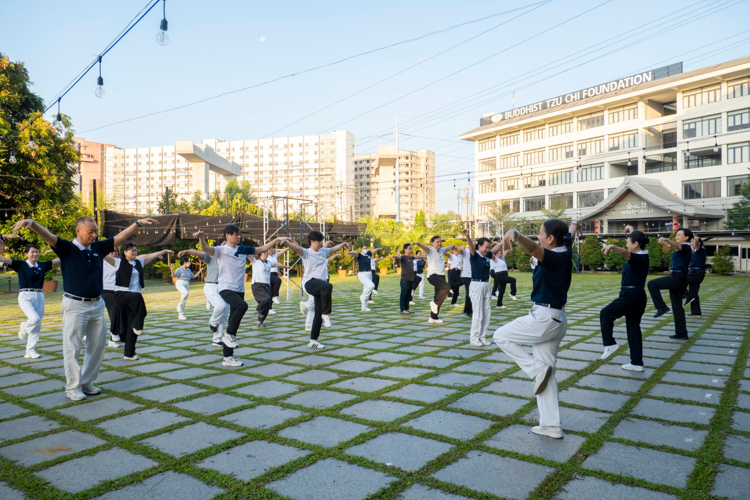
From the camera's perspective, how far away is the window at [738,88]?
3590cm

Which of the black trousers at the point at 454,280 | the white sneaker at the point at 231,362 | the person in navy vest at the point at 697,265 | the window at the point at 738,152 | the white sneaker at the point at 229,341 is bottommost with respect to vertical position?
the white sneaker at the point at 231,362

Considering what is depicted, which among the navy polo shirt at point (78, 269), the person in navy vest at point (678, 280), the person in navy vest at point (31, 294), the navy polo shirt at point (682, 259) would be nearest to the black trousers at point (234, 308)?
the navy polo shirt at point (78, 269)

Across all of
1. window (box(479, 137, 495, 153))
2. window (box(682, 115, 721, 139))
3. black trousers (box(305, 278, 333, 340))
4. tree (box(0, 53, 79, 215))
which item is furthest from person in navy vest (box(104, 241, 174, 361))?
window (box(479, 137, 495, 153))

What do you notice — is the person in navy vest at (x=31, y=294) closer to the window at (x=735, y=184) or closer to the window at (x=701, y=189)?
the window at (x=735, y=184)

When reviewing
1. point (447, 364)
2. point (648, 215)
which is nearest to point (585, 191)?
point (648, 215)

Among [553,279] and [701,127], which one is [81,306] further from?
[701,127]

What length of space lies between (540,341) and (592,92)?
168ft

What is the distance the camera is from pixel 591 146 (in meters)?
47.3

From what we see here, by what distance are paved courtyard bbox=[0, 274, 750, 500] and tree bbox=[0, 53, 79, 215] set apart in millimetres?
15435

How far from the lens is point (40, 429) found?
4.03m

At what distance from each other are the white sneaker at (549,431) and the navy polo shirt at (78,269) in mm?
4400

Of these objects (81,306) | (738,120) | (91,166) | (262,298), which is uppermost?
(91,166)

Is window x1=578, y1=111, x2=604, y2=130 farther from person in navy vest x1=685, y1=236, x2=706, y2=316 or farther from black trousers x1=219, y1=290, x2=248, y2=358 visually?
black trousers x1=219, y1=290, x2=248, y2=358

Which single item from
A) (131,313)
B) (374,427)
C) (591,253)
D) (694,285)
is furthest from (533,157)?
(374,427)
